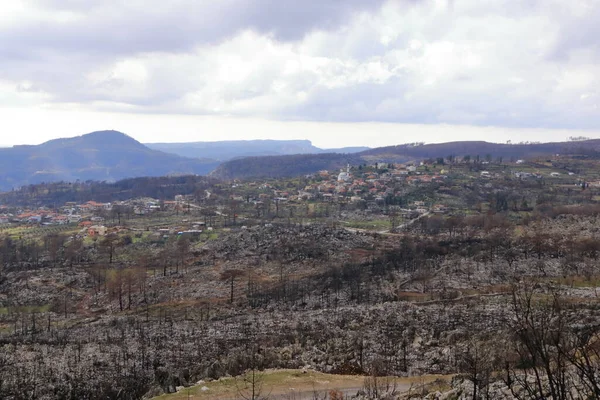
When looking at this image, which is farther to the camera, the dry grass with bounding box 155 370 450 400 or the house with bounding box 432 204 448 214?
the house with bounding box 432 204 448 214

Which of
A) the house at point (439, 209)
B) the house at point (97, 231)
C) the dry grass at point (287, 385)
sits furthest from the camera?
the house at point (439, 209)

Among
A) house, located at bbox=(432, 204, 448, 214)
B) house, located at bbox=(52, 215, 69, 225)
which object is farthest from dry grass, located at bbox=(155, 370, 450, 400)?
house, located at bbox=(52, 215, 69, 225)

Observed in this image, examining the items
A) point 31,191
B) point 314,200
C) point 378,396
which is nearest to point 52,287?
point 378,396

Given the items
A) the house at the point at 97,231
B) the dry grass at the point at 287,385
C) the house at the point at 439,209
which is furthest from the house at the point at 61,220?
the dry grass at the point at 287,385

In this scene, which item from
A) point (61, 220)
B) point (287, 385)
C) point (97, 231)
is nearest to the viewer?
point (287, 385)

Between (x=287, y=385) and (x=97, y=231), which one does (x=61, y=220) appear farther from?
(x=287, y=385)

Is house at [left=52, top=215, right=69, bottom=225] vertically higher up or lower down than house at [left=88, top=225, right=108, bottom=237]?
lower down

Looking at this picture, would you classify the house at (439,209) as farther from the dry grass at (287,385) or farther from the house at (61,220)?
the house at (61,220)

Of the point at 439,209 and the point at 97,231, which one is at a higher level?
the point at 439,209

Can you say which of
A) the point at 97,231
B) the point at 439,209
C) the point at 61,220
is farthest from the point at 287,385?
the point at 61,220

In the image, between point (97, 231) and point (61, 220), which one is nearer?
point (97, 231)

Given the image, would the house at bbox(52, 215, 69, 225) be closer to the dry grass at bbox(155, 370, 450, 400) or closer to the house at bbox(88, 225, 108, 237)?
the house at bbox(88, 225, 108, 237)
